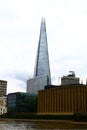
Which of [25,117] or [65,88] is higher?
[65,88]

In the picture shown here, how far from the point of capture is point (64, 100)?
563 feet

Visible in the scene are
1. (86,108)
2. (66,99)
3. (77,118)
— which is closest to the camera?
(77,118)

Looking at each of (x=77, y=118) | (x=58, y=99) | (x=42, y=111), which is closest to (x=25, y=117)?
(x=42, y=111)

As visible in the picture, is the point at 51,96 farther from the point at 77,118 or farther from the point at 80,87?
the point at 77,118

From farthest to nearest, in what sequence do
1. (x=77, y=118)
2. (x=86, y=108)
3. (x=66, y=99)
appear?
1. (x=66, y=99)
2. (x=86, y=108)
3. (x=77, y=118)

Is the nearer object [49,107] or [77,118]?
[77,118]

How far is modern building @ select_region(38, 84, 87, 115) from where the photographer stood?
16088 centimetres

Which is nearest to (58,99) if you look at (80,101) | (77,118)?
(80,101)

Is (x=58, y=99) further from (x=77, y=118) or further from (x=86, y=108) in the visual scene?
(x=77, y=118)

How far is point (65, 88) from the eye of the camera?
562 ft

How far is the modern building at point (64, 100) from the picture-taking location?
528 ft

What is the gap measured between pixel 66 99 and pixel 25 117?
31.4m

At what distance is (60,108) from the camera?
574ft

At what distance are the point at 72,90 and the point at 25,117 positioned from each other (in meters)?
37.7
